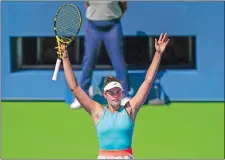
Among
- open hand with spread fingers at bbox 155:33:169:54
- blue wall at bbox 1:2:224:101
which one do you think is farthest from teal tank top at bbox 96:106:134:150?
blue wall at bbox 1:2:224:101

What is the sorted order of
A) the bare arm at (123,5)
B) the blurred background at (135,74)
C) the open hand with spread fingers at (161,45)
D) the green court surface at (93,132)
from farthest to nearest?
the bare arm at (123,5) → the blurred background at (135,74) → the green court surface at (93,132) → the open hand with spread fingers at (161,45)

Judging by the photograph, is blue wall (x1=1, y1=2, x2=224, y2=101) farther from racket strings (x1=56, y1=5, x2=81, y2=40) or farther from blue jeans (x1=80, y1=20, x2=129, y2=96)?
racket strings (x1=56, y1=5, x2=81, y2=40)

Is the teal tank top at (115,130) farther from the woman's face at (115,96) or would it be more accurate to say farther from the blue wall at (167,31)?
the blue wall at (167,31)

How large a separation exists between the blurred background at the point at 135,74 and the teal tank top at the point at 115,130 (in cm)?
265

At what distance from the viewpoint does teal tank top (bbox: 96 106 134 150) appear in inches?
134

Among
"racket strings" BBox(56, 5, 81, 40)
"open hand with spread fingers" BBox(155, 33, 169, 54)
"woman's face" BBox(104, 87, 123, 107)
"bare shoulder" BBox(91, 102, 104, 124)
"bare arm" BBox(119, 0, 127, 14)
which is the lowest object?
"bare shoulder" BBox(91, 102, 104, 124)

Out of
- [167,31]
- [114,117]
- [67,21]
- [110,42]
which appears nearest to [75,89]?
[114,117]

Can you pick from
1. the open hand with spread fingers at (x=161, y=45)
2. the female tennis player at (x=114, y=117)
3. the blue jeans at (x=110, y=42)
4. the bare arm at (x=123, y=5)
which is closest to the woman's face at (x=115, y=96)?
the female tennis player at (x=114, y=117)

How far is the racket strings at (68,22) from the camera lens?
14.1 ft

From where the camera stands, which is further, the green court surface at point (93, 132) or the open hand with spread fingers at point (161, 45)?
the green court surface at point (93, 132)

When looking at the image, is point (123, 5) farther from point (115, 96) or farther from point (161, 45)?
point (115, 96)

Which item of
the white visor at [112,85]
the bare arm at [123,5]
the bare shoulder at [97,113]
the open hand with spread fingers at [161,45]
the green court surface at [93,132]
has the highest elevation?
the bare arm at [123,5]

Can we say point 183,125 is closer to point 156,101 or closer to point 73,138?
point 156,101

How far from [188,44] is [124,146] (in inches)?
193
